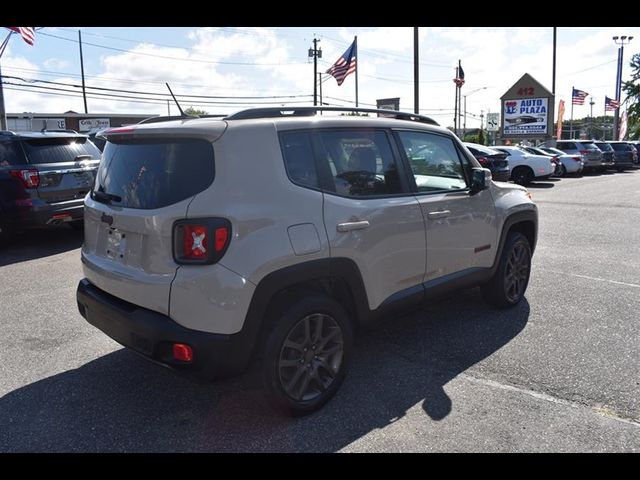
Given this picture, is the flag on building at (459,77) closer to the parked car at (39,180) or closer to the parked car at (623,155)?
the parked car at (623,155)

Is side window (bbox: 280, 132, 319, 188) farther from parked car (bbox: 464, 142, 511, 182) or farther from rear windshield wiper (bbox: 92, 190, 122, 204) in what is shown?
parked car (bbox: 464, 142, 511, 182)

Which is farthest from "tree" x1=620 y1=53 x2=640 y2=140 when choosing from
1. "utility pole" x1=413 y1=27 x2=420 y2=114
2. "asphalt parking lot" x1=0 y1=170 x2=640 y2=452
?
"asphalt parking lot" x1=0 y1=170 x2=640 y2=452

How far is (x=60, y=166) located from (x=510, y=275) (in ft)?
20.8

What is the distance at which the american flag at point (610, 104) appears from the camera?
45000mm

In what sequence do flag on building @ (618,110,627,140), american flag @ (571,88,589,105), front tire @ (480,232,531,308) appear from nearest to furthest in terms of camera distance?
front tire @ (480,232,531,308) < american flag @ (571,88,589,105) < flag on building @ (618,110,627,140)

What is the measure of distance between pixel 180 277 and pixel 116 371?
1.44 meters

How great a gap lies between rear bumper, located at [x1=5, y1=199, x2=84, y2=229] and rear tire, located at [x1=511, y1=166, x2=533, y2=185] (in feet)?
53.2

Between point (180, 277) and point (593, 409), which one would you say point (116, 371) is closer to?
point (180, 277)

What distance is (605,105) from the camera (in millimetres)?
45656

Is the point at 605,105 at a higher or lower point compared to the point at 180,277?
higher

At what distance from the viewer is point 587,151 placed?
83.8 ft

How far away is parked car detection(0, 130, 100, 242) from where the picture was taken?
24.0ft
